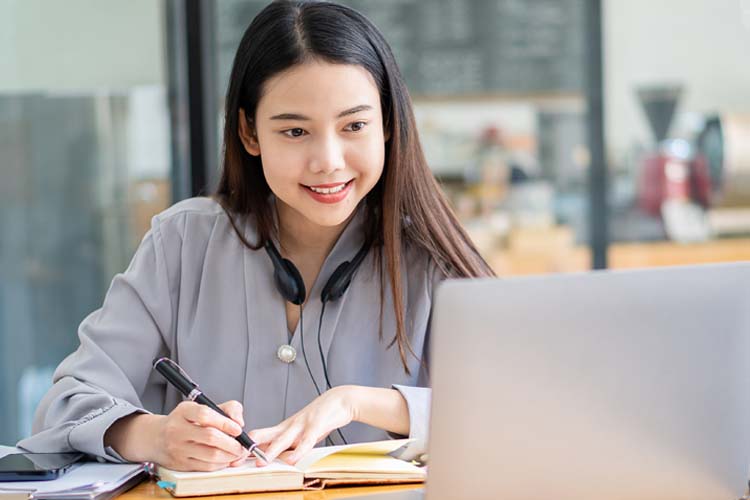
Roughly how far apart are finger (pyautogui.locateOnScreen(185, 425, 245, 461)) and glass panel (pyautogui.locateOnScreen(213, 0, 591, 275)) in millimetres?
2439

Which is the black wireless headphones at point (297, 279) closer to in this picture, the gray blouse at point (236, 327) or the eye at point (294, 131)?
the gray blouse at point (236, 327)

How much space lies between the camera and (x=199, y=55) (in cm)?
317

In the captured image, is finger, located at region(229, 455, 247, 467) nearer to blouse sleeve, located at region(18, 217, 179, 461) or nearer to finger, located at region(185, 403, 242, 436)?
finger, located at region(185, 403, 242, 436)

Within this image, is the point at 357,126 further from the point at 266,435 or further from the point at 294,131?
the point at 266,435

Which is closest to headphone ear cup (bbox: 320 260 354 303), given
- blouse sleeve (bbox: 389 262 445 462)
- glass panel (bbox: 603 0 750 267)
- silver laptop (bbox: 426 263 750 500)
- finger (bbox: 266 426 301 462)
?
blouse sleeve (bbox: 389 262 445 462)

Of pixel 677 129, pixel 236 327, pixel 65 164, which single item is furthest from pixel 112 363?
pixel 677 129

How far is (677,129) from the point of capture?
3.75m

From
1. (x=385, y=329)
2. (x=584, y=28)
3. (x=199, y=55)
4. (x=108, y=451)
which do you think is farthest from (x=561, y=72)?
(x=108, y=451)

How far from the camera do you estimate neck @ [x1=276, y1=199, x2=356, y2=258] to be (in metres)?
1.87

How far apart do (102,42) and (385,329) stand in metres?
1.58

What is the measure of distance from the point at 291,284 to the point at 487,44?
2204 millimetres

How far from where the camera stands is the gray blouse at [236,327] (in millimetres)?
1739

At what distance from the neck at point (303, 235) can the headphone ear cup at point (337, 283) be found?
75 mm

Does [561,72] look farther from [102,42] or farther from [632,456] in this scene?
[632,456]
